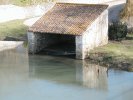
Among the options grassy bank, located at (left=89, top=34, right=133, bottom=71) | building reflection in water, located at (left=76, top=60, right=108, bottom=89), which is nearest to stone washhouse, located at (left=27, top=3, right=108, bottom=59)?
grassy bank, located at (left=89, top=34, right=133, bottom=71)

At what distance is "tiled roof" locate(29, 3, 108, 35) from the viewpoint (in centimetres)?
2753

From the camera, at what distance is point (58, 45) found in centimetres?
3083

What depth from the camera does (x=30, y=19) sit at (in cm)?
3784

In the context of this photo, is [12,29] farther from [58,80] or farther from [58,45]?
[58,80]

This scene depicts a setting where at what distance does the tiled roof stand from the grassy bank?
5.94 ft

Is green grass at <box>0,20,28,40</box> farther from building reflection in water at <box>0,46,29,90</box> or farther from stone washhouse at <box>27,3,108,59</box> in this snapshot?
stone washhouse at <box>27,3,108,59</box>

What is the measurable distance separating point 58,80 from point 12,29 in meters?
11.7

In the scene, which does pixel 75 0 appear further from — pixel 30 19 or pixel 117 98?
pixel 117 98

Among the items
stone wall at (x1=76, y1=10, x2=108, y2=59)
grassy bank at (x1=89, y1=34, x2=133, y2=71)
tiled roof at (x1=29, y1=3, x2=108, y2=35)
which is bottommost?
grassy bank at (x1=89, y1=34, x2=133, y2=71)

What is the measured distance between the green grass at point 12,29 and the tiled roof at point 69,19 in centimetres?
434

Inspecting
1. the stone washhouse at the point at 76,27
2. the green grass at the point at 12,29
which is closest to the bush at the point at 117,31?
the stone washhouse at the point at 76,27

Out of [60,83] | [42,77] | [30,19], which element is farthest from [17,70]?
[30,19]

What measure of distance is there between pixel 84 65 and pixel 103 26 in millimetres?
4118

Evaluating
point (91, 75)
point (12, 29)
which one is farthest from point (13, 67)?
point (12, 29)
